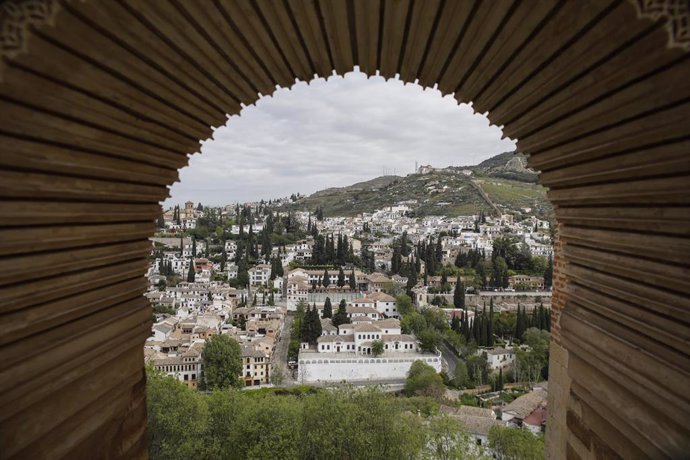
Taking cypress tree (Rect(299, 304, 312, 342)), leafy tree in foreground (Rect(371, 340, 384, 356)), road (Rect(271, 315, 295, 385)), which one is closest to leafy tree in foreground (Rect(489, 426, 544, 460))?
leafy tree in foreground (Rect(371, 340, 384, 356))

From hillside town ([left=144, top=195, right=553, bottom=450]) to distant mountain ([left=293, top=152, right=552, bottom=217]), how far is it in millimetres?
23871

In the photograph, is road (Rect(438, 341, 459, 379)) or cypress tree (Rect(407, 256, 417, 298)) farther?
cypress tree (Rect(407, 256, 417, 298))

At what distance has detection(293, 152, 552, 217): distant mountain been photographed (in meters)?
94.7

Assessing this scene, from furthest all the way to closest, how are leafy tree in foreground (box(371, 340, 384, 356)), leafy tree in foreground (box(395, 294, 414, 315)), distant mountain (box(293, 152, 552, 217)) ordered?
1. distant mountain (box(293, 152, 552, 217))
2. leafy tree in foreground (box(395, 294, 414, 315))
3. leafy tree in foreground (box(371, 340, 384, 356))

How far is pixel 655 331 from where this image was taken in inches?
69.0

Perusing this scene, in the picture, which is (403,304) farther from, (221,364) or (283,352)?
(221,364)

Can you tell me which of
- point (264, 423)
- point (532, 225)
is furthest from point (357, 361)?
point (532, 225)

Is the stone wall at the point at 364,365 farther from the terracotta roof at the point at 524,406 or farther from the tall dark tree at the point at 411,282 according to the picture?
the tall dark tree at the point at 411,282

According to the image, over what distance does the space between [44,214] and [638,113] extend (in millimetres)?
2149

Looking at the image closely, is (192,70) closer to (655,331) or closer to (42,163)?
(42,163)

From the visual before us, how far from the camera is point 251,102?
2.52 m

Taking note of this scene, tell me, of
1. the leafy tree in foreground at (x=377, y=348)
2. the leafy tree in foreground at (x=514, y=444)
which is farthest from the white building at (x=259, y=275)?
the leafy tree in foreground at (x=514, y=444)

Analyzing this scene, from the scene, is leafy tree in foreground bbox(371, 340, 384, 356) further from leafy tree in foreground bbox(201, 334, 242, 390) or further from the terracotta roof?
the terracotta roof

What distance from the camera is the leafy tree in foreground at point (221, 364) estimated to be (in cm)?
2467
